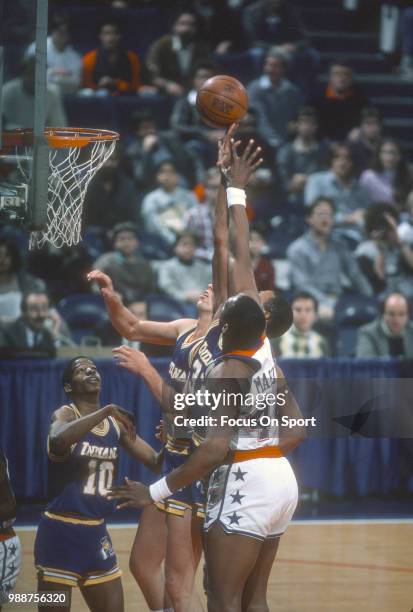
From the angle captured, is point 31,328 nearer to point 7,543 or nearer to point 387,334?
point 387,334

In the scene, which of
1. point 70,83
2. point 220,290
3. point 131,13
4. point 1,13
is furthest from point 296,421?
point 131,13

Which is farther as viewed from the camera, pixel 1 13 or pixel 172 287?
pixel 172 287

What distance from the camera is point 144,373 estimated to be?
5.90 metres

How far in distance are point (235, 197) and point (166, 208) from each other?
636 centimetres

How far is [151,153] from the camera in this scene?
41.0ft

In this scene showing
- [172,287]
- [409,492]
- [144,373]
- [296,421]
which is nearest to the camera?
[296,421]

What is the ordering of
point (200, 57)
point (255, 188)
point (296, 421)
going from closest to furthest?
1. point (296, 421)
2. point (255, 188)
3. point (200, 57)

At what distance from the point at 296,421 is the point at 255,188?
740 cm

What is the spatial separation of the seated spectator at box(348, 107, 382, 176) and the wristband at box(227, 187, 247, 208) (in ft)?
26.5

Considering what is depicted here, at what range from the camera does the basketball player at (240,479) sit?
4.90 m

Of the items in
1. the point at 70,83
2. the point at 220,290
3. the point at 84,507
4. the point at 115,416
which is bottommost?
the point at 84,507

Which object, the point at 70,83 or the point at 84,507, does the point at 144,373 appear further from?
the point at 70,83

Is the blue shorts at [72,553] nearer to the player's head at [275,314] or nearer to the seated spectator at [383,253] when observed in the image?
the player's head at [275,314]

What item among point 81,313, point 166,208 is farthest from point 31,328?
point 166,208
